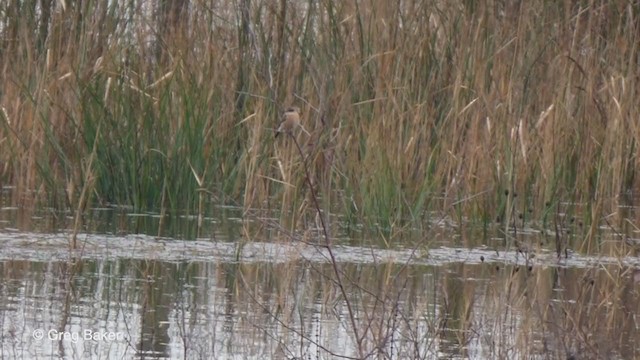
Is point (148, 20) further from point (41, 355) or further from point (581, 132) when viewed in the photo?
point (41, 355)

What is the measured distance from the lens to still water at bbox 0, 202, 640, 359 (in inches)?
169

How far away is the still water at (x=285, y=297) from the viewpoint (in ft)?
14.1

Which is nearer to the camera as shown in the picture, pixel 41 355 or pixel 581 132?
pixel 41 355

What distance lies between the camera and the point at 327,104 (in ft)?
23.2

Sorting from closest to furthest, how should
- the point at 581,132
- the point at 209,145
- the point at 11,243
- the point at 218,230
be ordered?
1. the point at 11,243
2. the point at 218,230
3. the point at 209,145
4. the point at 581,132

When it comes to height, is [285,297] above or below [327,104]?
below

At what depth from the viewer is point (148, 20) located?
820 centimetres

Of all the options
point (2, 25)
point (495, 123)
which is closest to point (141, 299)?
point (495, 123)

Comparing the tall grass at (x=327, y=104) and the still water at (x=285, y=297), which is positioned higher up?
the tall grass at (x=327, y=104)

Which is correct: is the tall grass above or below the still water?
above

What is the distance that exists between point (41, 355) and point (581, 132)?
4.03 metres

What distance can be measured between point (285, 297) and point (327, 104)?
97.3 inches

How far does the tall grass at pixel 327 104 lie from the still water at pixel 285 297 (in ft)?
0.84

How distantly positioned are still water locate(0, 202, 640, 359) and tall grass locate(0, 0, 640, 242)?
0.84ft
